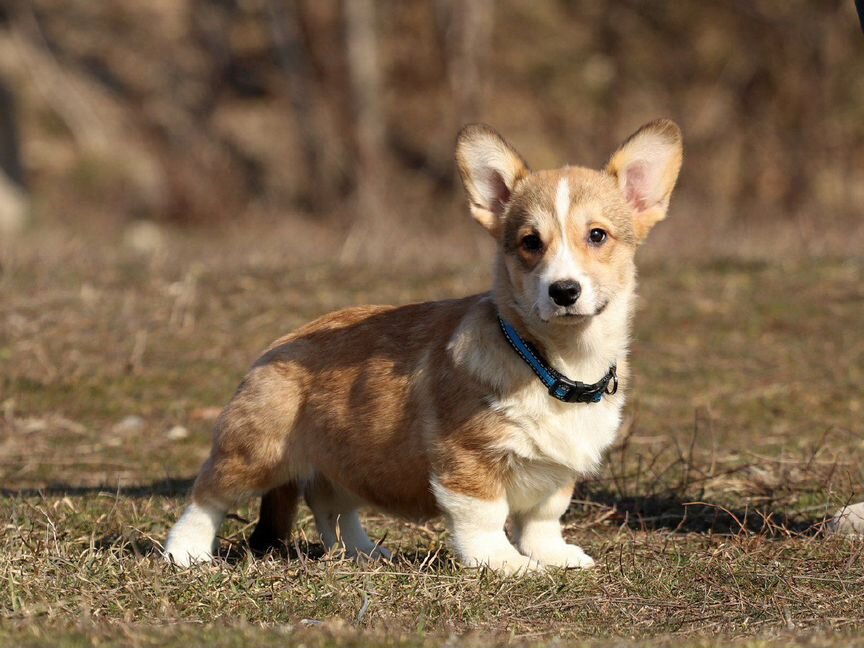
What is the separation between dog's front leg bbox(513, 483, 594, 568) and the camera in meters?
5.10

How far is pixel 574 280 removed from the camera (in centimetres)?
455

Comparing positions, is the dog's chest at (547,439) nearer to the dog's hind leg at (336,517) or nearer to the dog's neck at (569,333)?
the dog's neck at (569,333)

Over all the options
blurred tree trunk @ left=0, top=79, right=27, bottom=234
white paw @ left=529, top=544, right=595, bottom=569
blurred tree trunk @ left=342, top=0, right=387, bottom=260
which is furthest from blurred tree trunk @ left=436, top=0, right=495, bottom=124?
white paw @ left=529, top=544, right=595, bottom=569

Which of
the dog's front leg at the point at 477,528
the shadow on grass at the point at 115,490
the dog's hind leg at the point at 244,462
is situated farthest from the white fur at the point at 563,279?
the shadow on grass at the point at 115,490

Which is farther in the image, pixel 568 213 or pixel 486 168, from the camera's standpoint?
pixel 486 168

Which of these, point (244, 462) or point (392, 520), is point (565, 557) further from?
point (244, 462)

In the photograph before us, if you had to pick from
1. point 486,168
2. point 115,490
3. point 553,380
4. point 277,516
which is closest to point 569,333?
point 553,380

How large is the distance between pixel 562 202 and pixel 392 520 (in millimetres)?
2035

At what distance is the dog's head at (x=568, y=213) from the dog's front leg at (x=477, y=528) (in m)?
0.75

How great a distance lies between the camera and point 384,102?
81.0 feet

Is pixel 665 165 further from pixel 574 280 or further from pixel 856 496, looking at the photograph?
pixel 856 496

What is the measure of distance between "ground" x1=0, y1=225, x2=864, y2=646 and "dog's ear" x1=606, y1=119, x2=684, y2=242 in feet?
4.36

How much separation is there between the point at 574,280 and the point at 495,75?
20.6m

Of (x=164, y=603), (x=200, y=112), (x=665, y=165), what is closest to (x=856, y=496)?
(x=665, y=165)
